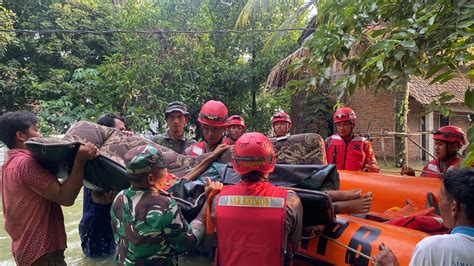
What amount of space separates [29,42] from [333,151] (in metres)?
8.76

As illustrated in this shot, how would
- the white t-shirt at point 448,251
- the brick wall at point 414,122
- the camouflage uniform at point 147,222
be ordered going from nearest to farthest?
1. the white t-shirt at point 448,251
2. the camouflage uniform at point 147,222
3. the brick wall at point 414,122

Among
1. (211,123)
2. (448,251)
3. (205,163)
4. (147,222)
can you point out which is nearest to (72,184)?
(147,222)

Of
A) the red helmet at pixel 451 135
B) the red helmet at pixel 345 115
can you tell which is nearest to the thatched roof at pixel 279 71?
the red helmet at pixel 345 115

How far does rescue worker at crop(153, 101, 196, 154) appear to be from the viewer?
4613 mm

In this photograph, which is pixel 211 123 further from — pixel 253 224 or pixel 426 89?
pixel 426 89

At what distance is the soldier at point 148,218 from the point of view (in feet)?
7.27

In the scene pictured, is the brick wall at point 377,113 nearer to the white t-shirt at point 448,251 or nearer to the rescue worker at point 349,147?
the rescue worker at point 349,147

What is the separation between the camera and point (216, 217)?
2.40 m

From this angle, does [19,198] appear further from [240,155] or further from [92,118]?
[92,118]

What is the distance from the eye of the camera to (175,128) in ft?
15.5

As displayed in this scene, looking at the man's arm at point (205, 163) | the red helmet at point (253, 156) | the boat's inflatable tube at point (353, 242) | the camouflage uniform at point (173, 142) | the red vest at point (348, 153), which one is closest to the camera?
the red helmet at point (253, 156)

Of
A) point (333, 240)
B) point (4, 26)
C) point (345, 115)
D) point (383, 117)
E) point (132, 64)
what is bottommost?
point (333, 240)

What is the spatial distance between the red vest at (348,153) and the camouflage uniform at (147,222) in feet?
11.7

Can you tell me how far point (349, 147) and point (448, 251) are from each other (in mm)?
4000
